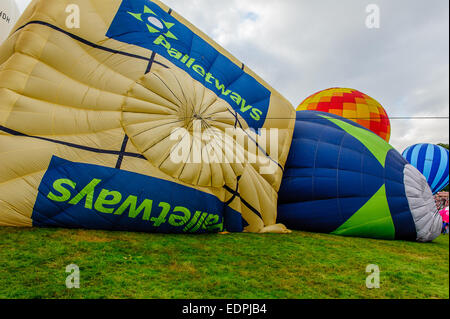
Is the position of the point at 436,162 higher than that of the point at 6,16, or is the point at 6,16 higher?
the point at 6,16

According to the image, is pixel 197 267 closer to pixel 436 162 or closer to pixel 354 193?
pixel 354 193

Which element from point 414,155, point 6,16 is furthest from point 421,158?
point 6,16

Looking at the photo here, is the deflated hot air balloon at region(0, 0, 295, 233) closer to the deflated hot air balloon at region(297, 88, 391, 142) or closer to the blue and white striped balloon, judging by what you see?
the deflated hot air balloon at region(297, 88, 391, 142)

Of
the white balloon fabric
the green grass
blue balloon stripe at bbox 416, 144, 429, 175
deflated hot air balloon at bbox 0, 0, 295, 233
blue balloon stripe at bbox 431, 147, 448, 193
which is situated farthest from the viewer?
blue balloon stripe at bbox 416, 144, 429, 175

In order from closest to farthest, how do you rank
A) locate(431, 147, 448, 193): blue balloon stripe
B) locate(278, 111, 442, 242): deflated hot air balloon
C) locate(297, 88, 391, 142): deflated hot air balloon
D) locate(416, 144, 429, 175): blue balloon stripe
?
locate(278, 111, 442, 242): deflated hot air balloon
locate(297, 88, 391, 142): deflated hot air balloon
locate(431, 147, 448, 193): blue balloon stripe
locate(416, 144, 429, 175): blue balloon stripe

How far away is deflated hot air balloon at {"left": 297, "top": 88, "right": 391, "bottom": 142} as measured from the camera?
10.3 m

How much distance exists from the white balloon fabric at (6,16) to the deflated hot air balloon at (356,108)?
9170mm

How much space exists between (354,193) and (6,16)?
713cm

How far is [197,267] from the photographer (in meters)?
1.93

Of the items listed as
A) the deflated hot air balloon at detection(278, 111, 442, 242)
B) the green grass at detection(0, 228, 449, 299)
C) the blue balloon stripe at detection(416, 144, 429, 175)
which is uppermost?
the blue balloon stripe at detection(416, 144, 429, 175)

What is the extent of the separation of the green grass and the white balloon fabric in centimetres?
525

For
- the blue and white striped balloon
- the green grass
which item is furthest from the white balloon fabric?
the blue and white striped balloon

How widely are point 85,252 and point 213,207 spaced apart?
131cm

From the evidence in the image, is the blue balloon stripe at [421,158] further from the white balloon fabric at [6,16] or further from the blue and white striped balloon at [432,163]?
the white balloon fabric at [6,16]
